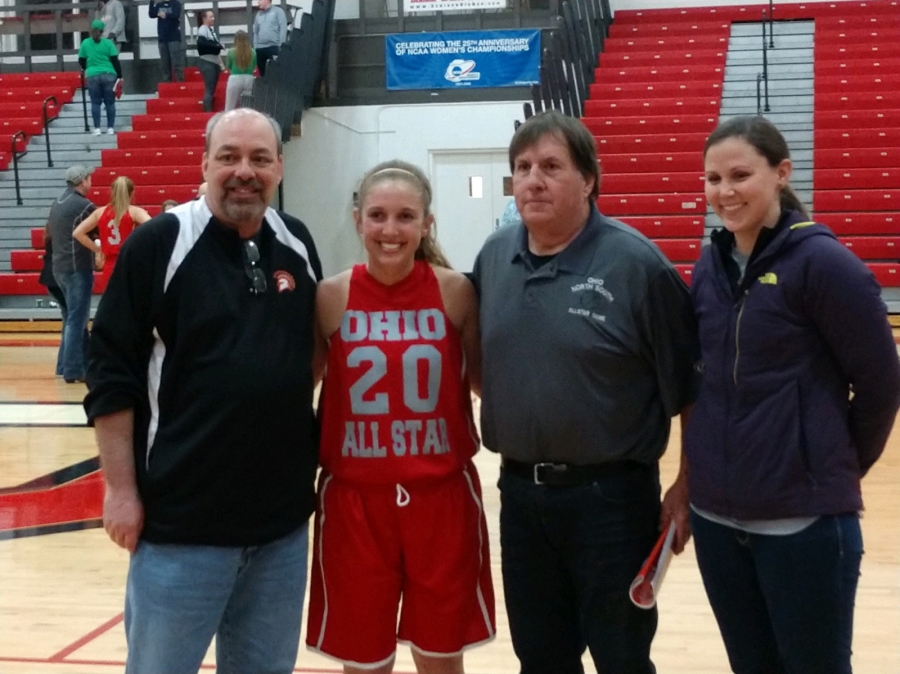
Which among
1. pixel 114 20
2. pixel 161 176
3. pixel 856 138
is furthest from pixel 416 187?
pixel 114 20

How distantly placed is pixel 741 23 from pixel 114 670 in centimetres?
1583

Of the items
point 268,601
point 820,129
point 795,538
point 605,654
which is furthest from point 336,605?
point 820,129

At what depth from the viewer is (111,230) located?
8367 mm

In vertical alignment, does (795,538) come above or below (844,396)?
below

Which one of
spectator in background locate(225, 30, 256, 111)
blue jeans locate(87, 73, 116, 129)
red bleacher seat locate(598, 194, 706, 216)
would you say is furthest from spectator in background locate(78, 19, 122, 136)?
red bleacher seat locate(598, 194, 706, 216)

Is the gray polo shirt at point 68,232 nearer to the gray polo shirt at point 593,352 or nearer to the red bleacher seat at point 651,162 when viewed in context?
the red bleacher seat at point 651,162

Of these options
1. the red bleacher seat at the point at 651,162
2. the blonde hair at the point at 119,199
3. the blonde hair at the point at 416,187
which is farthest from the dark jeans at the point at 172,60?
the blonde hair at the point at 416,187

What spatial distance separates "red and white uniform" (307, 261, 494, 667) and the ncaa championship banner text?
1340cm

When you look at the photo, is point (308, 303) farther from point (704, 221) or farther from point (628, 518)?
point (704, 221)

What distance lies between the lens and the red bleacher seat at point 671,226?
42.5ft

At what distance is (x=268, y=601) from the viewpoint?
2.43 m

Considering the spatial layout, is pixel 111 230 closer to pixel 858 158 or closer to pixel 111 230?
pixel 111 230

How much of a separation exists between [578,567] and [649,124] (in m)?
12.7

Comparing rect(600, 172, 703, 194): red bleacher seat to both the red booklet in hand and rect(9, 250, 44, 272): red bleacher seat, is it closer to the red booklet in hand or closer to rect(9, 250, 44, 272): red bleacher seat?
rect(9, 250, 44, 272): red bleacher seat
